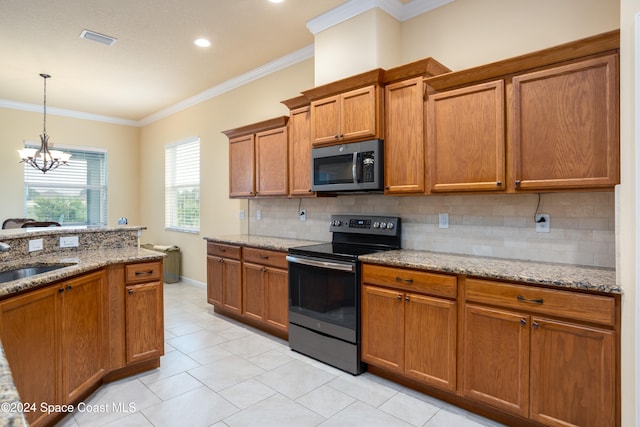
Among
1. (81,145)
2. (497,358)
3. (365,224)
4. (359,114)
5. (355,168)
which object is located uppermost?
(81,145)

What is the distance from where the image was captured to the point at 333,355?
2971 mm

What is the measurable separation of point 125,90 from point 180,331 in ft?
12.2

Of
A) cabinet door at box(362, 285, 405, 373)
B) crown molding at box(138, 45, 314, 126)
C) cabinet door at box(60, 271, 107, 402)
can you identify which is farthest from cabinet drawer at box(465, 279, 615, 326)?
crown molding at box(138, 45, 314, 126)

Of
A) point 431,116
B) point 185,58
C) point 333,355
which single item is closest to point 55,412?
point 333,355

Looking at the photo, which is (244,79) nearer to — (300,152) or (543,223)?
(300,152)

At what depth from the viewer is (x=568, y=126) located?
83.5 inches

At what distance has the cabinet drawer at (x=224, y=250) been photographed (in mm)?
3979

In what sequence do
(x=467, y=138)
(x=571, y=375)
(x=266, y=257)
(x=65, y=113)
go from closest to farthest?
1. (x=571, y=375)
2. (x=467, y=138)
3. (x=266, y=257)
4. (x=65, y=113)

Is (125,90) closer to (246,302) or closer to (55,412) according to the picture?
(246,302)

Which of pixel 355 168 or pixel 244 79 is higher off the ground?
pixel 244 79

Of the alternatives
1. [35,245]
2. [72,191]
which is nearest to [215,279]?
[35,245]

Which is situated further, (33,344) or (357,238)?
(357,238)

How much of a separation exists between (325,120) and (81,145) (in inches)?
214

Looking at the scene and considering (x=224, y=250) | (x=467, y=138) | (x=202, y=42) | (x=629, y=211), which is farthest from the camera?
(x=224, y=250)
